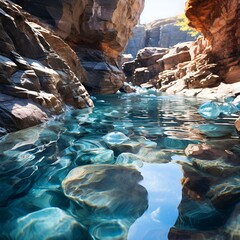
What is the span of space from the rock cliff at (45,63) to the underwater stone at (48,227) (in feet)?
8.29

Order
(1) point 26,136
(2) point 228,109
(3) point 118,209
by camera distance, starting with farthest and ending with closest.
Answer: (2) point 228,109 < (1) point 26,136 < (3) point 118,209

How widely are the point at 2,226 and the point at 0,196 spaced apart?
0.40m

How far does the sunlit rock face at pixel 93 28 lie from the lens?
14.5 m

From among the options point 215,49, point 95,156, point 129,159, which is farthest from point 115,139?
point 215,49

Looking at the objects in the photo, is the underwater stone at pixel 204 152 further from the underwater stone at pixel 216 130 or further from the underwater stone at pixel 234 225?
the underwater stone at pixel 234 225

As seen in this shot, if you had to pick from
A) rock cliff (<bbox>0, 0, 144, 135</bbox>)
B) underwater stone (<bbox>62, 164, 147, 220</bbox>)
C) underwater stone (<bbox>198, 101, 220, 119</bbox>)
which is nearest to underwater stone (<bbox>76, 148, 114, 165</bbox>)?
underwater stone (<bbox>62, 164, 147, 220</bbox>)

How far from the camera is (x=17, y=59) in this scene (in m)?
5.06

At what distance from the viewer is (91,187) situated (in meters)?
1.64

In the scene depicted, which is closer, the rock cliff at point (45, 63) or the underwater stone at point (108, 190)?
the underwater stone at point (108, 190)

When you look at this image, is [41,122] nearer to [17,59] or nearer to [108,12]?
[17,59]

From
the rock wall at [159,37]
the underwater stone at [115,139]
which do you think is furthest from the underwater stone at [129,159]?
the rock wall at [159,37]

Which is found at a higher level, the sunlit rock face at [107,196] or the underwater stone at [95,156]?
the sunlit rock face at [107,196]

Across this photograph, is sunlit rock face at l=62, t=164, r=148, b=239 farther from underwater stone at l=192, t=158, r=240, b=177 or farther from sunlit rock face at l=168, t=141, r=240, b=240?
underwater stone at l=192, t=158, r=240, b=177

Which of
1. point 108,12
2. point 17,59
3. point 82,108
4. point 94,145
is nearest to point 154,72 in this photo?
point 108,12
